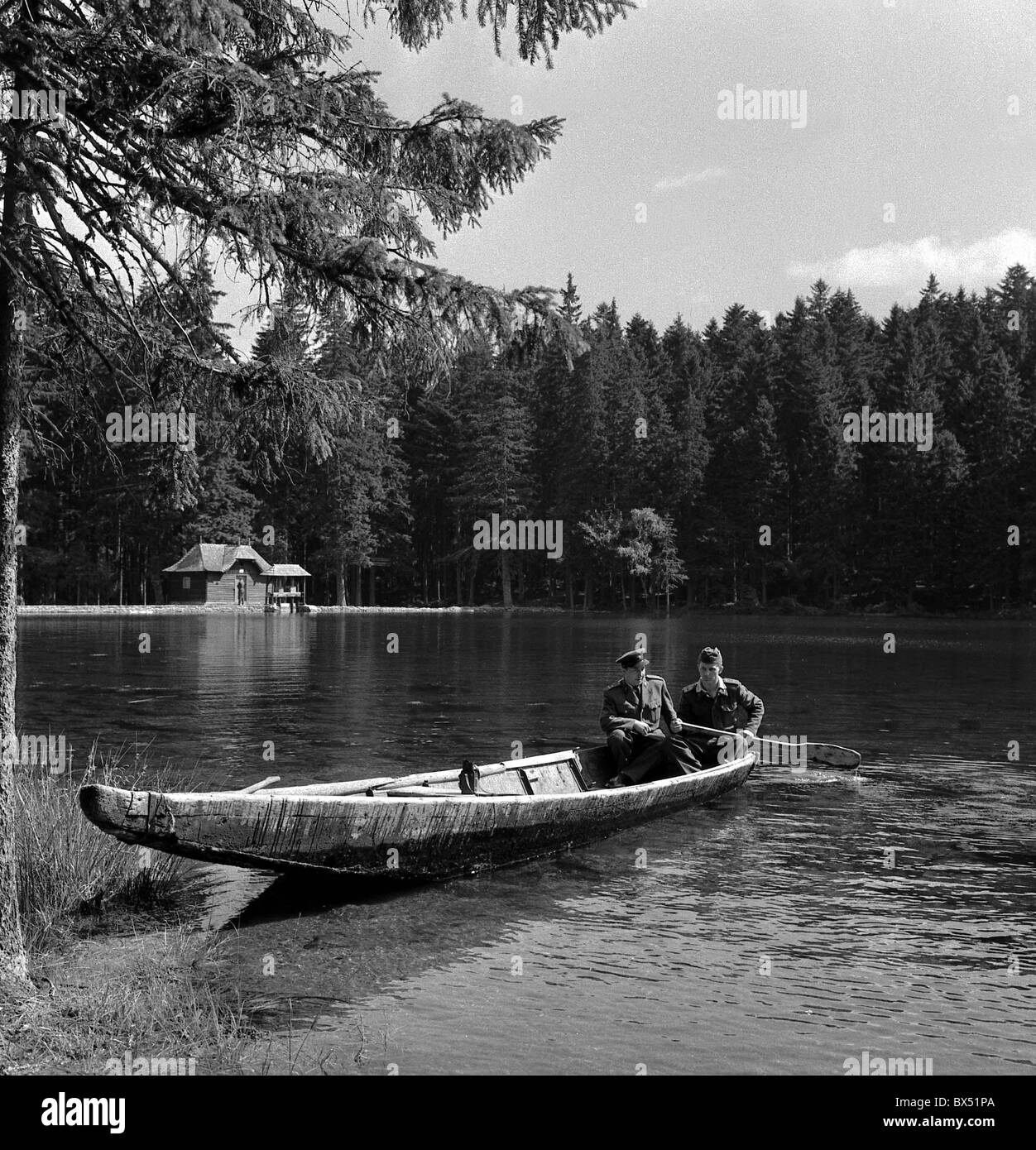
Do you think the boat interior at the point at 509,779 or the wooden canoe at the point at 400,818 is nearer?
the wooden canoe at the point at 400,818

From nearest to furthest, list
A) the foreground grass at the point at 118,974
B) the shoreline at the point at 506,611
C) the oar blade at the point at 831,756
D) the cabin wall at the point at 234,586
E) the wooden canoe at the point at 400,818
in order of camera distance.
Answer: the foreground grass at the point at 118,974, the wooden canoe at the point at 400,818, the oar blade at the point at 831,756, the shoreline at the point at 506,611, the cabin wall at the point at 234,586

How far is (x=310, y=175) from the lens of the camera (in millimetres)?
7262

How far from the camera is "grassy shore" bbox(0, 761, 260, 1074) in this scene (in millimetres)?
6059

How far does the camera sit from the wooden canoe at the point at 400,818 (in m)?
8.38

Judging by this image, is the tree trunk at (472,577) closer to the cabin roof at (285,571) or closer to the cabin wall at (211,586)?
the cabin roof at (285,571)

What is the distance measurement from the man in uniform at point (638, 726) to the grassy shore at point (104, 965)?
6.03 m

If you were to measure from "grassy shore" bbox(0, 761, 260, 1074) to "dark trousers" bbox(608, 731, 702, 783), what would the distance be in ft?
19.8

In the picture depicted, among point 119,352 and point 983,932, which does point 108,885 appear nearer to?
point 119,352

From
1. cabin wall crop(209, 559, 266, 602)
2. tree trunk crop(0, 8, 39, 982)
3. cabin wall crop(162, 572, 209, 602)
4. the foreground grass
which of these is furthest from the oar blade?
cabin wall crop(162, 572, 209, 602)

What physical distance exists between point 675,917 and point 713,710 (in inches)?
241

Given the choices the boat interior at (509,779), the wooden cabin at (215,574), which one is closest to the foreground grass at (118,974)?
the boat interior at (509,779)

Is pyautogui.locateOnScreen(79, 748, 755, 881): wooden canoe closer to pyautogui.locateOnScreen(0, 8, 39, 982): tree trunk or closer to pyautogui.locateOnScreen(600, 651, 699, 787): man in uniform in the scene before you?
pyautogui.locateOnScreen(600, 651, 699, 787): man in uniform

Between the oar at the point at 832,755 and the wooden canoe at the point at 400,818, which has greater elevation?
the wooden canoe at the point at 400,818
